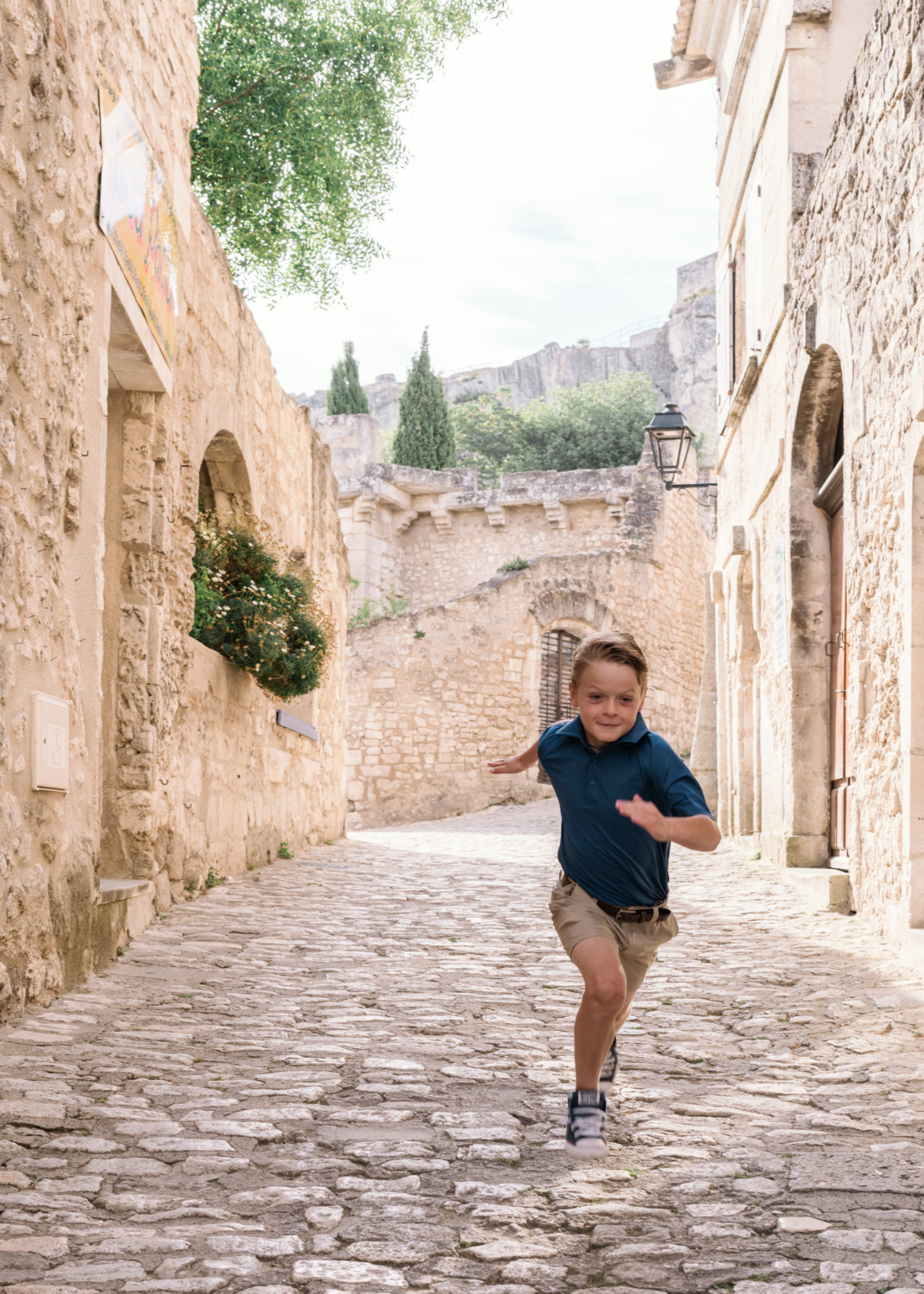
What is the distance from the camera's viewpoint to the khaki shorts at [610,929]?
110 inches

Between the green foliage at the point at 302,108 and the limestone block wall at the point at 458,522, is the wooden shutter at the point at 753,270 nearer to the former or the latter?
the green foliage at the point at 302,108

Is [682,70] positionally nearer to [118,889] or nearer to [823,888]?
[823,888]

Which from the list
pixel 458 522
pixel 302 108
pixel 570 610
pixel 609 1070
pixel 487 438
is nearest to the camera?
pixel 609 1070

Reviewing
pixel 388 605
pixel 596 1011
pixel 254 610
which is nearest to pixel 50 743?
pixel 596 1011

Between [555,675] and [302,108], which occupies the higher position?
[302,108]

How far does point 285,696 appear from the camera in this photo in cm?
830

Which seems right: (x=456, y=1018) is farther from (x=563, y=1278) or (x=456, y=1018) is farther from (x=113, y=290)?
(x=113, y=290)

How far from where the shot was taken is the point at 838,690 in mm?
7738

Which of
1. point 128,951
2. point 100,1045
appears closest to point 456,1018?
point 100,1045

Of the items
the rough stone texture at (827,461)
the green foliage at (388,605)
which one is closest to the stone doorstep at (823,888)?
the rough stone texture at (827,461)

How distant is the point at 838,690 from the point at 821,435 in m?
1.73

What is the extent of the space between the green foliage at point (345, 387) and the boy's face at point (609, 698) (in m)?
33.0

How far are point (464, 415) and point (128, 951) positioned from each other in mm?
31969

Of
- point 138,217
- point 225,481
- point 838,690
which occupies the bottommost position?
point 838,690
